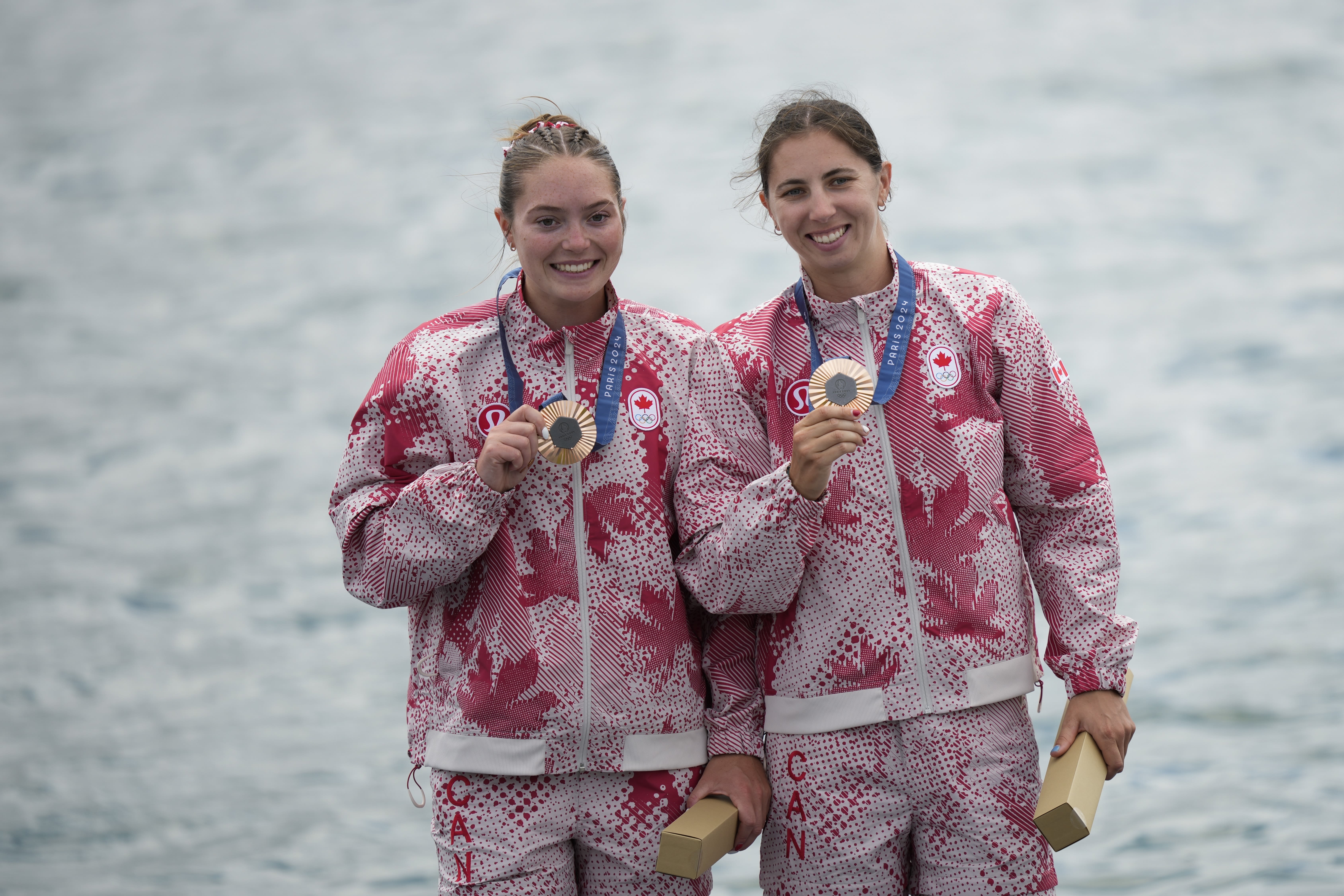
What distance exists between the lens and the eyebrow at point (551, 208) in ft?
7.80

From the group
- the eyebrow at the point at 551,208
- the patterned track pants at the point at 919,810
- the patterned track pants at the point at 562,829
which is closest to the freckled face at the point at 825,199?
the eyebrow at the point at 551,208

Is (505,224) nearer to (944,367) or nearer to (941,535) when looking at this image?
(944,367)

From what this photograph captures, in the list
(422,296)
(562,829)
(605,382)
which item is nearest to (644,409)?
(605,382)

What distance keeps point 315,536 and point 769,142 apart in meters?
8.39

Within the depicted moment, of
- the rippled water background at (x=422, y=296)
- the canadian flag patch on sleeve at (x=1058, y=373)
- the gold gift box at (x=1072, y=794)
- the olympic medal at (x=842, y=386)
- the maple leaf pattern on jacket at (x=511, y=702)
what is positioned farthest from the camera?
the rippled water background at (x=422, y=296)

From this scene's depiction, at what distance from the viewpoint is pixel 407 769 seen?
6.74 metres

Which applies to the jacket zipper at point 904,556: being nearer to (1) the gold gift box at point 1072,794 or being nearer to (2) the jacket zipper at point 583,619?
(1) the gold gift box at point 1072,794

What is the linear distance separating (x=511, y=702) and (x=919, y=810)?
70cm

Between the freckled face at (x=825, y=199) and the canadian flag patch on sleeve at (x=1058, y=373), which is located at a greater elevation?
the freckled face at (x=825, y=199)

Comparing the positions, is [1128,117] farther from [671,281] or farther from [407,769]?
[407,769]

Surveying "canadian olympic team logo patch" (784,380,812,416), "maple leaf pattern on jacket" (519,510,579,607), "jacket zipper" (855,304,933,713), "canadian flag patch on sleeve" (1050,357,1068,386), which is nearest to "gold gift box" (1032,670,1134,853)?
"jacket zipper" (855,304,933,713)

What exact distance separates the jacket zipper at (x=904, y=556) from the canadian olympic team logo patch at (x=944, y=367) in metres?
0.08

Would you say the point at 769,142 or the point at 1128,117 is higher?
the point at 1128,117

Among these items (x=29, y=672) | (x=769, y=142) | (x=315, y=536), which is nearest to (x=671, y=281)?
(x=315, y=536)
